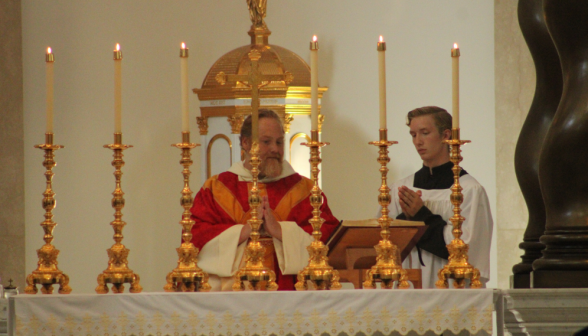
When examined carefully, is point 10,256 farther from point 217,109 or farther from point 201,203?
point 201,203

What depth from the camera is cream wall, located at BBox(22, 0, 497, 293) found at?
836 cm

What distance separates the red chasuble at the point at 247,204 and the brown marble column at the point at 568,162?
110 centimetres

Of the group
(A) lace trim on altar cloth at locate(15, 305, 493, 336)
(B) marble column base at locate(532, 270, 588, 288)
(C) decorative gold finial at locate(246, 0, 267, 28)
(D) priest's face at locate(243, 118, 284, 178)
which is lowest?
(A) lace trim on altar cloth at locate(15, 305, 493, 336)

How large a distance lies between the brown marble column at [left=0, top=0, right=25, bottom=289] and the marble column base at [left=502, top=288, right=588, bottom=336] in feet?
18.0

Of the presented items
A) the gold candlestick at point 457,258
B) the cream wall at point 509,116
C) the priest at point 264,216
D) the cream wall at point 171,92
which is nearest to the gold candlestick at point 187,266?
the priest at point 264,216

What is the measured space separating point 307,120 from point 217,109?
79 centimetres

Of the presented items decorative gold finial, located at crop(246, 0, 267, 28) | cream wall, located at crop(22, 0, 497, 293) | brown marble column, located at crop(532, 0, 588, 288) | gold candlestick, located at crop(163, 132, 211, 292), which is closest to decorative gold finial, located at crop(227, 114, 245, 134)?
decorative gold finial, located at crop(246, 0, 267, 28)

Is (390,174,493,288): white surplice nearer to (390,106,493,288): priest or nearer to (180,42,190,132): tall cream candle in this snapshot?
(390,106,493,288): priest

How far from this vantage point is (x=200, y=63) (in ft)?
27.8

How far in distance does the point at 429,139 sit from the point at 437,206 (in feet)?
1.26

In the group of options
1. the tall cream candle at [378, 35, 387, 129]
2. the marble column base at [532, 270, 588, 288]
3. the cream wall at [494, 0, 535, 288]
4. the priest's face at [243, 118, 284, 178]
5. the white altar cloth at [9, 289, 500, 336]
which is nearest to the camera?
the white altar cloth at [9, 289, 500, 336]

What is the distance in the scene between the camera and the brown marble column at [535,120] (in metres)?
4.99

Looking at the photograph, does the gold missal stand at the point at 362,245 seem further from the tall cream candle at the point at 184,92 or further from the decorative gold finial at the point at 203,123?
the decorative gold finial at the point at 203,123

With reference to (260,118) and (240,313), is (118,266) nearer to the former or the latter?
(240,313)
